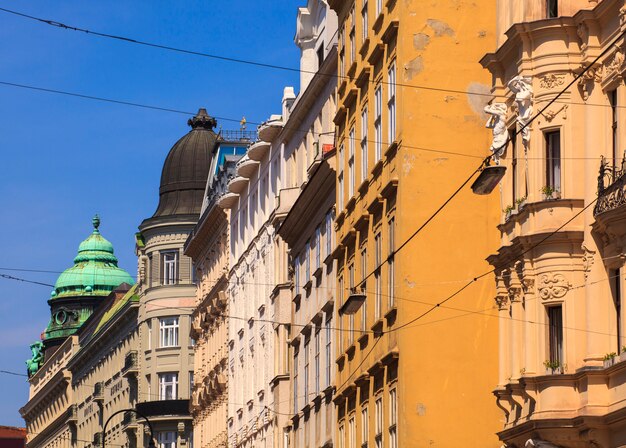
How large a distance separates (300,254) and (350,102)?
43.5 feet

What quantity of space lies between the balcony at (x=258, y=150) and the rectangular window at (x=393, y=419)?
31.0m

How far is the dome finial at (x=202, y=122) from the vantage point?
110 meters

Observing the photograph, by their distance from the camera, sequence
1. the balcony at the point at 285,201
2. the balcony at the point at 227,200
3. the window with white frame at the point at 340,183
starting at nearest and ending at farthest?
the window with white frame at the point at 340,183
the balcony at the point at 285,201
the balcony at the point at 227,200

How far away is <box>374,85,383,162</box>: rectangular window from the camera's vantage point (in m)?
45.7

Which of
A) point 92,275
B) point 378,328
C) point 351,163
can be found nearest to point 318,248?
point 351,163

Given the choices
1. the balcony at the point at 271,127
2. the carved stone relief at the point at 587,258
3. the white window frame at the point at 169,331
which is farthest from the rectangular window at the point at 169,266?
the carved stone relief at the point at 587,258

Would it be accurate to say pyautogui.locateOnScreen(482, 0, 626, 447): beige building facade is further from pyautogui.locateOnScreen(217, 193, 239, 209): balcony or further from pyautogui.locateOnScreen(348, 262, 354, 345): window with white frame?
pyautogui.locateOnScreen(217, 193, 239, 209): balcony

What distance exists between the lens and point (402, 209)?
1681 inches

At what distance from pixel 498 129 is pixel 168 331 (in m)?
73.0

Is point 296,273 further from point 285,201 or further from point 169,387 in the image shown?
point 169,387

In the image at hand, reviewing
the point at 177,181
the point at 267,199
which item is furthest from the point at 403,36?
the point at 177,181

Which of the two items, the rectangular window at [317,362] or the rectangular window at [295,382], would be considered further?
the rectangular window at [295,382]

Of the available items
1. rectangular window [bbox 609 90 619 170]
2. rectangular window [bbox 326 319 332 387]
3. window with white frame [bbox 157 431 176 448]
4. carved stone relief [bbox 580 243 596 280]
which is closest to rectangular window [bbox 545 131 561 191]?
carved stone relief [bbox 580 243 596 280]

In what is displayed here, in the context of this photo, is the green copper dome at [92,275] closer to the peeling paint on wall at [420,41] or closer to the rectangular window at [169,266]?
the rectangular window at [169,266]
